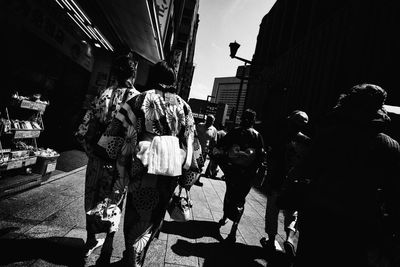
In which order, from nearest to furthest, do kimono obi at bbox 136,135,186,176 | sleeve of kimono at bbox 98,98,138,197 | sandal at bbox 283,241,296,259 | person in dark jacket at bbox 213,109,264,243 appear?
kimono obi at bbox 136,135,186,176
sleeve of kimono at bbox 98,98,138,197
sandal at bbox 283,241,296,259
person in dark jacket at bbox 213,109,264,243

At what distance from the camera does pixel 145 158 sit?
1723 millimetres

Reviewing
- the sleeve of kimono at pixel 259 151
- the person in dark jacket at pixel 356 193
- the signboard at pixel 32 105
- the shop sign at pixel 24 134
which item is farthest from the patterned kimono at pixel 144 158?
the signboard at pixel 32 105

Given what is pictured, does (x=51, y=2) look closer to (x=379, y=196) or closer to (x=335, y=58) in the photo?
(x=379, y=196)

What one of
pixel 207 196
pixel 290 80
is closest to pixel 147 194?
pixel 207 196

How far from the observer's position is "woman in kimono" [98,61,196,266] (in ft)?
5.81

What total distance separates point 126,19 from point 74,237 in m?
5.13

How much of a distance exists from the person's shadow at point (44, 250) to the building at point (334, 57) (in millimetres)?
6899

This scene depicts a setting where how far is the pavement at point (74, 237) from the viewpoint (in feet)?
7.50

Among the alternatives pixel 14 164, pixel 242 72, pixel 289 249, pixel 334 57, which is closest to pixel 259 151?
pixel 289 249

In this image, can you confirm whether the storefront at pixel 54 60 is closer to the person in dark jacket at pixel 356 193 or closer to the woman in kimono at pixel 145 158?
the woman in kimono at pixel 145 158

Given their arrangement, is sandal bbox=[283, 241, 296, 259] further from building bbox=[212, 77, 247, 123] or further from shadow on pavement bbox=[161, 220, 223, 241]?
building bbox=[212, 77, 247, 123]

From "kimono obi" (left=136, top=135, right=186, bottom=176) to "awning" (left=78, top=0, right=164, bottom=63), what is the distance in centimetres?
383

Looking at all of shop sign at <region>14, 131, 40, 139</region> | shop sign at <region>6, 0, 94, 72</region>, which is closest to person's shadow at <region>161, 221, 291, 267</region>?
shop sign at <region>14, 131, 40, 139</region>

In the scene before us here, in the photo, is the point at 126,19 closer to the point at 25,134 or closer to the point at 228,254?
the point at 25,134
